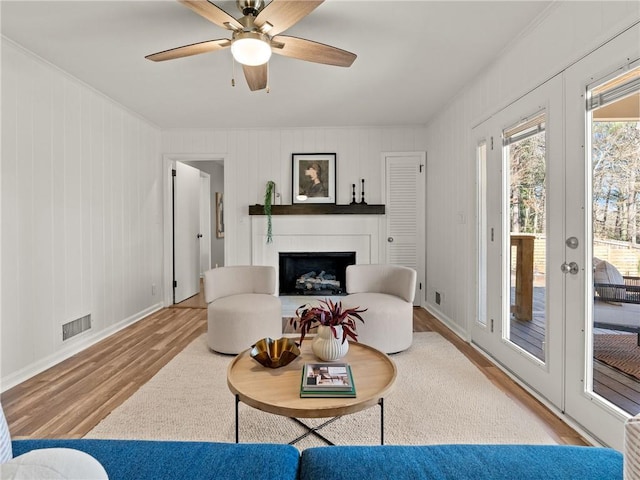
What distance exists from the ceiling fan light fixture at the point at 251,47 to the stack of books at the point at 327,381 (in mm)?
1746

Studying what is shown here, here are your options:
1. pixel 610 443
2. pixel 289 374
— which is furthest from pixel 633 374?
pixel 289 374

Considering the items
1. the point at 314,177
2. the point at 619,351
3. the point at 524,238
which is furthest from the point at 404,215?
the point at 619,351

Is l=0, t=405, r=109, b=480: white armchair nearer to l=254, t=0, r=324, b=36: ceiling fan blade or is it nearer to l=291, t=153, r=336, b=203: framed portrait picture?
l=254, t=0, r=324, b=36: ceiling fan blade

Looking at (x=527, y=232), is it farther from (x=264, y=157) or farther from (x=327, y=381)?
(x=264, y=157)

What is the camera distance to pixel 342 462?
3.20 ft

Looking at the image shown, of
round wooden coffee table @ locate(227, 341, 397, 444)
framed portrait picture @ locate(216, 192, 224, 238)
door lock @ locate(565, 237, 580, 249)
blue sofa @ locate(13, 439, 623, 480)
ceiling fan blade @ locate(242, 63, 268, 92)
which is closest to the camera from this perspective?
blue sofa @ locate(13, 439, 623, 480)

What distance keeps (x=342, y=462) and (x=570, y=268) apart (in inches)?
67.9

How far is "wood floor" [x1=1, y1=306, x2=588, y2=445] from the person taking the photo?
6.33ft

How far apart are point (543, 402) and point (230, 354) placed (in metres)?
2.29

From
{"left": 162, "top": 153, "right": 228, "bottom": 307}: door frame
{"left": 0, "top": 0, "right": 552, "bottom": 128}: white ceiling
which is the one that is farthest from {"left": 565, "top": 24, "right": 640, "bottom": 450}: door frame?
{"left": 162, "top": 153, "right": 228, "bottom": 307}: door frame

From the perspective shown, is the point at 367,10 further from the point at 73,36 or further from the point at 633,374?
the point at 633,374

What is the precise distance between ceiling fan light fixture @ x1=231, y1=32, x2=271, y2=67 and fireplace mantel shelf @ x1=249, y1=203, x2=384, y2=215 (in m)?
2.70

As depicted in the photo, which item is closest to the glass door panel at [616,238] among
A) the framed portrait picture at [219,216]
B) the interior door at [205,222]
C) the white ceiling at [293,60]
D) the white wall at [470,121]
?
the white wall at [470,121]

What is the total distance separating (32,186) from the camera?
2637 millimetres
